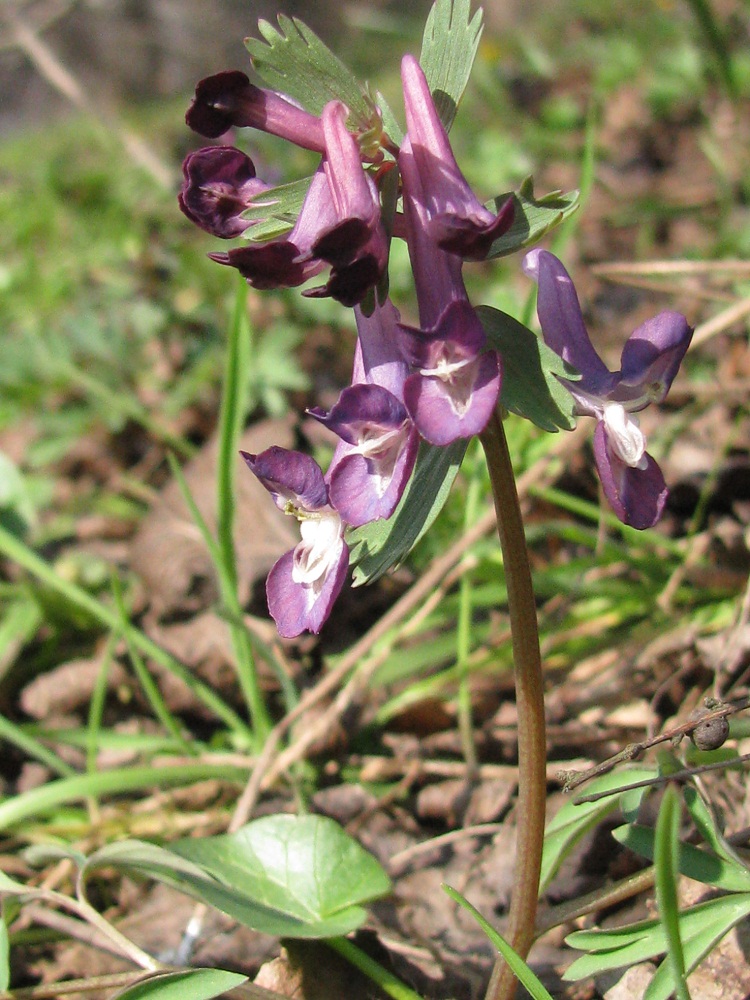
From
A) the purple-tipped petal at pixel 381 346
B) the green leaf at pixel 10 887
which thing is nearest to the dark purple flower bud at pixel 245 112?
the purple-tipped petal at pixel 381 346

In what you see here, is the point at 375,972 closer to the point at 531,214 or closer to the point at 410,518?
the point at 410,518

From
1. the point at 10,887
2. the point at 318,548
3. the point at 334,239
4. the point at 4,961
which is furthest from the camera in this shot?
the point at 10,887

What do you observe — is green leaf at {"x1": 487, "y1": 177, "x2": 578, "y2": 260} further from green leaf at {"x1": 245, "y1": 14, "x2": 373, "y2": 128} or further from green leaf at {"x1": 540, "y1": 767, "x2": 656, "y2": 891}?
green leaf at {"x1": 540, "y1": 767, "x2": 656, "y2": 891}

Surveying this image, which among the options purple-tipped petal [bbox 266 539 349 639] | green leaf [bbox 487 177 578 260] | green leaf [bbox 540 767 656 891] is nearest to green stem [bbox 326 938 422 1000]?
green leaf [bbox 540 767 656 891]

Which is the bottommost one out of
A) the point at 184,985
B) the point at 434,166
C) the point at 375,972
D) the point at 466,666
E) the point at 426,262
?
the point at 466,666

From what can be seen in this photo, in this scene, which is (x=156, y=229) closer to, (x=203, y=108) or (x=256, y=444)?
(x=256, y=444)

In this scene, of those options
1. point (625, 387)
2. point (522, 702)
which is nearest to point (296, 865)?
point (522, 702)
